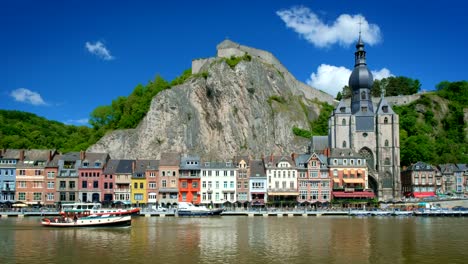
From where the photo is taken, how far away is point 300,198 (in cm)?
7262

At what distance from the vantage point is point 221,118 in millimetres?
91438

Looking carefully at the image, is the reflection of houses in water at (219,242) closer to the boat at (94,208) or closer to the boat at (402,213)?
the boat at (94,208)

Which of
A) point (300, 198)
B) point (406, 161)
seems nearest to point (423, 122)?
A: point (406, 161)

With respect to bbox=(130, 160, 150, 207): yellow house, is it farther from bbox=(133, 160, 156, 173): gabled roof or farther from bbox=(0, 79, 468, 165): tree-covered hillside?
bbox=(0, 79, 468, 165): tree-covered hillside

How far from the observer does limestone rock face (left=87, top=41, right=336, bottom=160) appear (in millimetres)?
85250

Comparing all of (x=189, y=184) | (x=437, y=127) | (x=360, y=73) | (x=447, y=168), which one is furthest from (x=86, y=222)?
(x=437, y=127)

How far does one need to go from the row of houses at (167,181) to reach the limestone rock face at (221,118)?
442 inches

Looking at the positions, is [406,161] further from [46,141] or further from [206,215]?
[46,141]

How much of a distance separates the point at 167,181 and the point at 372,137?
35832 mm

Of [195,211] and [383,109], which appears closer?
[195,211]

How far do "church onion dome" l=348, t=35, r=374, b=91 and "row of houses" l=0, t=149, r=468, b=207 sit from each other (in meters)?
23.0

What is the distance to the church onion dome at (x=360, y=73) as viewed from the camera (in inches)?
3568

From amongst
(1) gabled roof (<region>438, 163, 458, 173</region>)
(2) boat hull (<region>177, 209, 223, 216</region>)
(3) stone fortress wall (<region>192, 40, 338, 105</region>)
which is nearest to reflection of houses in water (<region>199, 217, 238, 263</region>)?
(2) boat hull (<region>177, 209, 223, 216</region>)

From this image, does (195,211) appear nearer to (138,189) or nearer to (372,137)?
(138,189)
